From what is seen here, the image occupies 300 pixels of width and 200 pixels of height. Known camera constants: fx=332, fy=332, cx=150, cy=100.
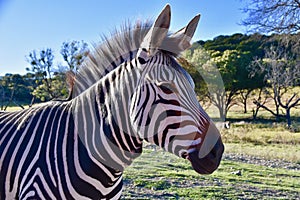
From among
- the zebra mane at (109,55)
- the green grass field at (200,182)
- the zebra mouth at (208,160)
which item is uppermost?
the zebra mane at (109,55)

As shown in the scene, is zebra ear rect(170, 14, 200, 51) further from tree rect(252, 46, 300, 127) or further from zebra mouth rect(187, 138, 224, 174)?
tree rect(252, 46, 300, 127)

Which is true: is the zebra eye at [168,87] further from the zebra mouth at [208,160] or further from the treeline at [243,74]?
the treeline at [243,74]

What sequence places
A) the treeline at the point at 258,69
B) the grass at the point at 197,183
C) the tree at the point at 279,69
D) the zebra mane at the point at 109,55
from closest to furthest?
the zebra mane at the point at 109,55 → the grass at the point at 197,183 → the treeline at the point at 258,69 → the tree at the point at 279,69

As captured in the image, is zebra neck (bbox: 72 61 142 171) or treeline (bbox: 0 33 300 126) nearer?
zebra neck (bbox: 72 61 142 171)

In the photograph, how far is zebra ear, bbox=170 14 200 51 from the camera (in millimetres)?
1784

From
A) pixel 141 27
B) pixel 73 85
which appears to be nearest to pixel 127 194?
pixel 73 85

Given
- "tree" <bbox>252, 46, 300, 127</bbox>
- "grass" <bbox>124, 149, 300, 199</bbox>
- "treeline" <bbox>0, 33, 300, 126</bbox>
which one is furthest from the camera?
"tree" <bbox>252, 46, 300, 127</bbox>

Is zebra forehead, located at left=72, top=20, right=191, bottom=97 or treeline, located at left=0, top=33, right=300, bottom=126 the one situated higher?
treeline, located at left=0, top=33, right=300, bottom=126

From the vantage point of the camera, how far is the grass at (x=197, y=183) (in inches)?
191

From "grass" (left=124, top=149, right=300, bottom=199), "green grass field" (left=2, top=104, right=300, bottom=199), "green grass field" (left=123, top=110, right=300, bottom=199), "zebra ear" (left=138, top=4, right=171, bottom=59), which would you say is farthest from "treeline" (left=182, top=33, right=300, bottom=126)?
"zebra ear" (left=138, top=4, right=171, bottom=59)

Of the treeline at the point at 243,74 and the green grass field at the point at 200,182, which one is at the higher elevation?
the treeline at the point at 243,74

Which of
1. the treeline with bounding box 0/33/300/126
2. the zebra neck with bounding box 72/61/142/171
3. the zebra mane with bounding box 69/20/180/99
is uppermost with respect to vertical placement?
the treeline with bounding box 0/33/300/126

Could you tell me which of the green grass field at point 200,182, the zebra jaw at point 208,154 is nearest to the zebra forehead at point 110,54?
the zebra jaw at point 208,154

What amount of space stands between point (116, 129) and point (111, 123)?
4 cm
